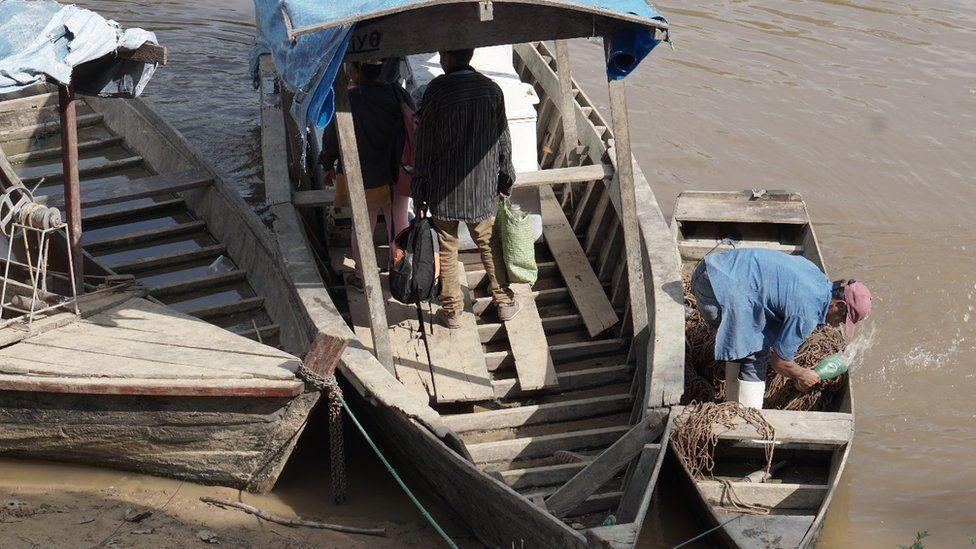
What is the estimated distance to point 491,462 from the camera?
539 centimetres

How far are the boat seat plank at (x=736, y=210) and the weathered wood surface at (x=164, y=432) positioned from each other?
3826 millimetres

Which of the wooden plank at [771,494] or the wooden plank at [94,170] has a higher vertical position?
the wooden plank at [94,170]

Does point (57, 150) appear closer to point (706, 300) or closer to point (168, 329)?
point (168, 329)

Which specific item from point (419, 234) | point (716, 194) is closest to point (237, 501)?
point (419, 234)

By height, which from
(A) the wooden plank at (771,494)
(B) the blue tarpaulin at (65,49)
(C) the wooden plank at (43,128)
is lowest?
(A) the wooden plank at (771,494)

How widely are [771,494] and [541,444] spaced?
1334 mm

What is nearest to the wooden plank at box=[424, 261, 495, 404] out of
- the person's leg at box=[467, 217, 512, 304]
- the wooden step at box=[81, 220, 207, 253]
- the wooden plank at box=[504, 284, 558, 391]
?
the wooden plank at box=[504, 284, 558, 391]

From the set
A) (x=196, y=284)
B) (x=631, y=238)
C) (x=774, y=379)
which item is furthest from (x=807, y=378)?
(x=196, y=284)

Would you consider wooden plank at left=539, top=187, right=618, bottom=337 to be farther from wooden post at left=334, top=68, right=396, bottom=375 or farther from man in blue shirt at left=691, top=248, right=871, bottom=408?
wooden post at left=334, top=68, right=396, bottom=375

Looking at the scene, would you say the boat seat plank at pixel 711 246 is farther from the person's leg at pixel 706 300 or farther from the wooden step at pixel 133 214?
the wooden step at pixel 133 214

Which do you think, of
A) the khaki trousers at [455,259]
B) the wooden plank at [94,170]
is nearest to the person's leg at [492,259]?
the khaki trousers at [455,259]

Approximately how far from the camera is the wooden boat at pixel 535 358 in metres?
4.88

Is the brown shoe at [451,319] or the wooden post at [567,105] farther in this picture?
the wooden post at [567,105]

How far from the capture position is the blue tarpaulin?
5.21 meters
